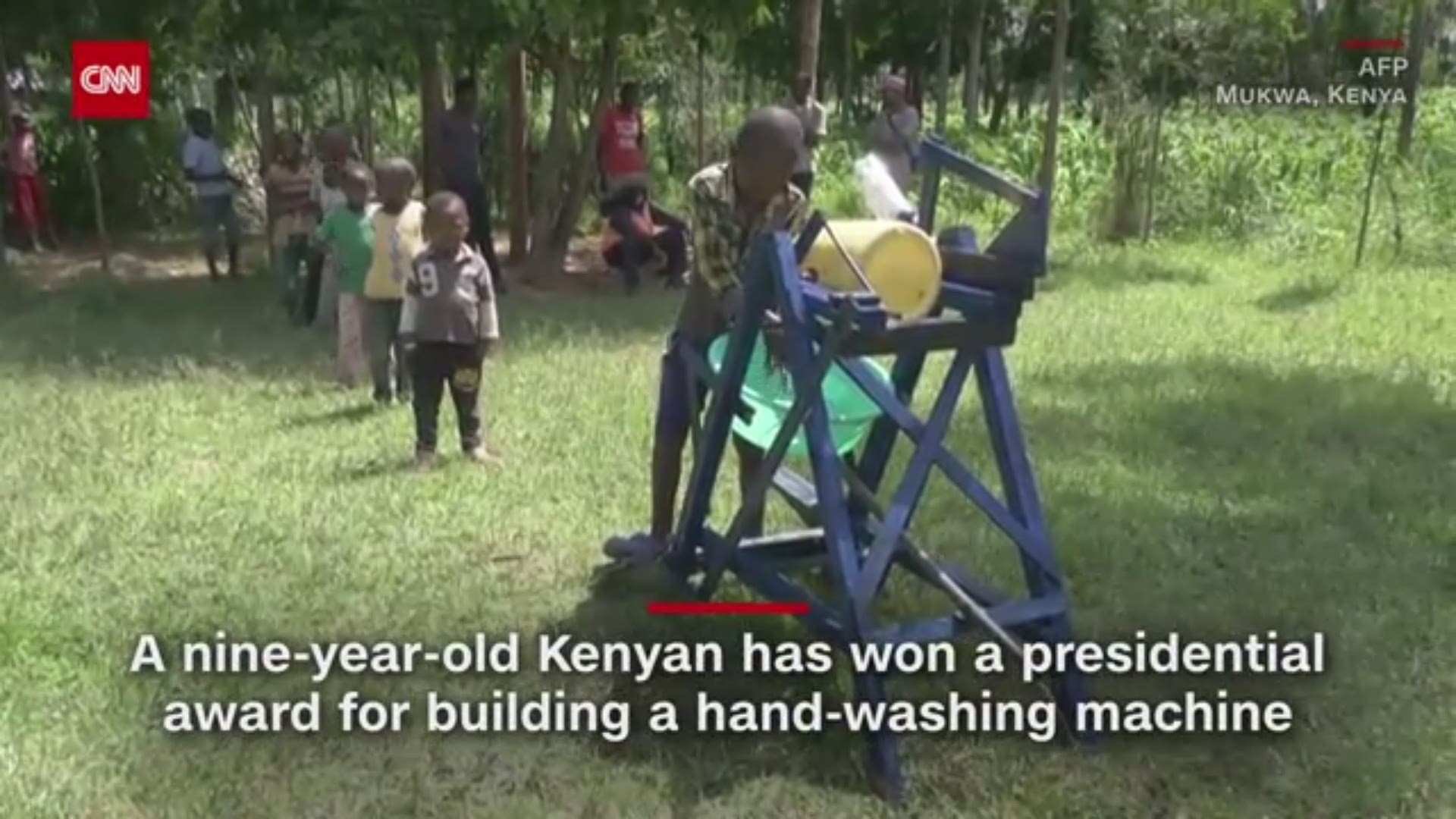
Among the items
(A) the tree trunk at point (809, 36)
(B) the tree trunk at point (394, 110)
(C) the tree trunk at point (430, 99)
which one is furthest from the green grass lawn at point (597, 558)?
(B) the tree trunk at point (394, 110)

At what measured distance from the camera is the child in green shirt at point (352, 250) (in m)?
6.93

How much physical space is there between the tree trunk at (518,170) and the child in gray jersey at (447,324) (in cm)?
587

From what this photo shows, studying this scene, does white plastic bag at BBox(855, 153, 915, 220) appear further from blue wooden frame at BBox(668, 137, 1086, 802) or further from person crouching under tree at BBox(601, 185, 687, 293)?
person crouching under tree at BBox(601, 185, 687, 293)

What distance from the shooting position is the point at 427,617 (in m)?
4.25

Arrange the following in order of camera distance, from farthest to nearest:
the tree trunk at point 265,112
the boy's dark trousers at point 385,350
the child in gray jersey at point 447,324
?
1. the tree trunk at point 265,112
2. the boy's dark trousers at point 385,350
3. the child in gray jersey at point 447,324

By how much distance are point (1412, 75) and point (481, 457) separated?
10.7m

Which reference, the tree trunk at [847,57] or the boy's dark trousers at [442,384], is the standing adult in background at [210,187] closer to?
the boy's dark trousers at [442,384]

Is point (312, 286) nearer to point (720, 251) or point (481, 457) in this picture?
point (481, 457)

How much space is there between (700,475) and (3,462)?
314 centimetres

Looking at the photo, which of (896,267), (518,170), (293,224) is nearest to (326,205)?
(293,224)

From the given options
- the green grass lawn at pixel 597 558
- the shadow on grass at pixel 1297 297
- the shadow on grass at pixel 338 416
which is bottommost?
the shadow on grass at pixel 1297 297

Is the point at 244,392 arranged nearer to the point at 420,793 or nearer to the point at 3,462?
the point at 3,462

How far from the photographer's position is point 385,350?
22.8 feet

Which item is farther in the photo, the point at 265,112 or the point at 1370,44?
the point at 1370,44
